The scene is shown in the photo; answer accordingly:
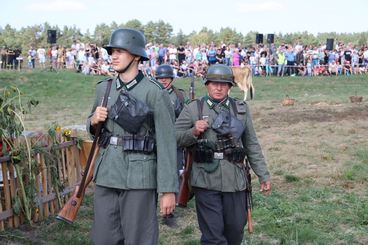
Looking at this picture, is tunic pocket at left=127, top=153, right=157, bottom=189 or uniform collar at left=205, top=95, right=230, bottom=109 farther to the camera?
uniform collar at left=205, top=95, right=230, bottom=109

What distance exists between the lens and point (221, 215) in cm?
510

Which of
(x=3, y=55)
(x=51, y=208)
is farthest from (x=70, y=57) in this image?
(x=51, y=208)

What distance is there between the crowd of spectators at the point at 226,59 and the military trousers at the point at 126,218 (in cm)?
2461

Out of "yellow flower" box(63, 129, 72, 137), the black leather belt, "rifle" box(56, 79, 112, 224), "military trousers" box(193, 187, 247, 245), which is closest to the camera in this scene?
the black leather belt

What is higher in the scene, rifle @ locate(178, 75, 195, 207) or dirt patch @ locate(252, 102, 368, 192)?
rifle @ locate(178, 75, 195, 207)

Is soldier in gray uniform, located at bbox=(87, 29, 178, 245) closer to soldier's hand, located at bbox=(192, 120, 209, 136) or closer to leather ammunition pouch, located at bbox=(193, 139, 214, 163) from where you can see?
soldier's hand, located at bbox=(192, 120, 209, 136)

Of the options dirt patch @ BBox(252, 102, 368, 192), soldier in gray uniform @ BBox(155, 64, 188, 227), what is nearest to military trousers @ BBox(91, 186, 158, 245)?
soldier in gray uniform @ BBox(155, 64, 188, 227)

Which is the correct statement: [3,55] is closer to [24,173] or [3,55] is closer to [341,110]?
[341,110]

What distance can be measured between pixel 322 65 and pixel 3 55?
17.9m

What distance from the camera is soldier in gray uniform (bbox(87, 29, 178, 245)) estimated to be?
4.07 metres

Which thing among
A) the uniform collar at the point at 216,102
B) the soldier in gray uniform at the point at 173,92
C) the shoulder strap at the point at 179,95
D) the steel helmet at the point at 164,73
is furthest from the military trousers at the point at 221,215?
the steel helmet at the point at 164,73

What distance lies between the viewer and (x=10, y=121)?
20.4ft

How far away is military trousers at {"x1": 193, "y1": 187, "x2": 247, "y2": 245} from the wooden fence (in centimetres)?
230

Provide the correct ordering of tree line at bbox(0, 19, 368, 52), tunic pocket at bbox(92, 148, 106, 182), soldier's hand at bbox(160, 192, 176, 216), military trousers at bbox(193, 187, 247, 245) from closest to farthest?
soldier's hand at bbox(160, 192, 176, 216)
tunic pocket at bbox(92, 148, 106, 182)
military trousers at bbox(193, 187, 247, 245)
tree line at bbox(0, 19, 368, 52)
